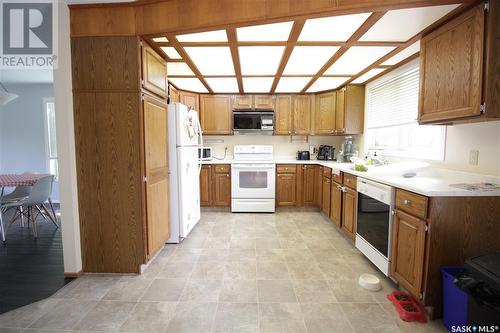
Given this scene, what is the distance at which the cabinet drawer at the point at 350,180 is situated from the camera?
8.79 feet

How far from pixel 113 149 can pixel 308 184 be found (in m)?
3.11

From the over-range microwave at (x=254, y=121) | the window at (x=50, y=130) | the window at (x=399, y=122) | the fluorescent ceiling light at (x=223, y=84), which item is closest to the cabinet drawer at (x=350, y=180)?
the window at (x=399, y=122)

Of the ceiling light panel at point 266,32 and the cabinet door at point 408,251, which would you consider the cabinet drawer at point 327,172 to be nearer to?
the cabinet door at point 408,251

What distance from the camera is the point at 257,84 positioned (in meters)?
3.72

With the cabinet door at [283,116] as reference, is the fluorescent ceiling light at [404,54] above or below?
above

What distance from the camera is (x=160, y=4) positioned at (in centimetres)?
194

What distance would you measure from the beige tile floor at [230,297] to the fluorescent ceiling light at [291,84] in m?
2.29

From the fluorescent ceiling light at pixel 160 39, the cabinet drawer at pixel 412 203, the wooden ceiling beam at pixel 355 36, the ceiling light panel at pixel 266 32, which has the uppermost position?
the ceiling light panel at pixel 266 32

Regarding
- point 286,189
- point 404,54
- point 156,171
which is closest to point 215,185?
point 286,189

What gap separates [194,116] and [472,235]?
3027 mm

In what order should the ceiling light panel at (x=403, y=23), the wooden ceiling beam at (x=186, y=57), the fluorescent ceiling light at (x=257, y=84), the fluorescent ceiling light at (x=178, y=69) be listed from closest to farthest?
the ceiling light panel at (x=403, y=23) < the wooden ceiling beam at (x=186, y=57) < the fluorescent ceiling light at (x=178, y=69) < the fluorescent ceiling light at (x=257, y=84)

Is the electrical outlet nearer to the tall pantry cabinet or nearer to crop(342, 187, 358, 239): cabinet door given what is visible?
crop(342, 187, 358, 239): cabinet door

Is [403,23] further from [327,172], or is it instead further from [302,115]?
[302,115]

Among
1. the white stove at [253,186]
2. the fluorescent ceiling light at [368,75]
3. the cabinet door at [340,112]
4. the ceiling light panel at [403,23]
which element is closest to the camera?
the ceiling light panel at [403,23]
